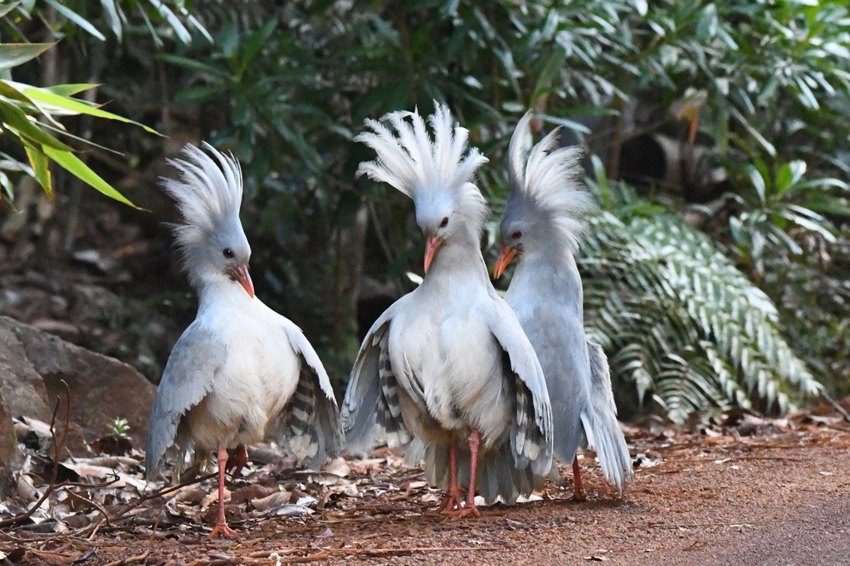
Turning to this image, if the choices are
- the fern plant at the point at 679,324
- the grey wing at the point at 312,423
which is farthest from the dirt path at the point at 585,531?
the fern plant at the point at 679,324

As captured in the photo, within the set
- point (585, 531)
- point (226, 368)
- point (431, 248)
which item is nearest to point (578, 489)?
point (585, 531)

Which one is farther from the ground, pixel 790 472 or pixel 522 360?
pixel 522 360

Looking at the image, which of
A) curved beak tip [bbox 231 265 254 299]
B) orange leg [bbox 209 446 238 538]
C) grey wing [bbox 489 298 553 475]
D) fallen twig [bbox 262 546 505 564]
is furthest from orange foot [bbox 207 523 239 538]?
grey wing [bbox 489 298 553 475]

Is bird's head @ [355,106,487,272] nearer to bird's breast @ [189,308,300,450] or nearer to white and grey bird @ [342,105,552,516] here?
white and grey bird @ [342,105,552,516]

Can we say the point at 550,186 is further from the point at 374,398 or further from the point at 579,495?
the point at 579,495

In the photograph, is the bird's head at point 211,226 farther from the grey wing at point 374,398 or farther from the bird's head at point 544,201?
the bird's head at point 544,201

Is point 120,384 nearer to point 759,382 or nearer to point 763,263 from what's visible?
point 759,382

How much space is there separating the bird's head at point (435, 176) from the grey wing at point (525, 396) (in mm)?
332

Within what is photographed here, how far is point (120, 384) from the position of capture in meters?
5.07

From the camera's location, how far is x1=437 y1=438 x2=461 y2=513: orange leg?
12.1 feet

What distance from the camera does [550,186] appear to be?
4.29 m

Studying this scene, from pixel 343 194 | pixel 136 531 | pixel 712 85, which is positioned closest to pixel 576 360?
pixel 136 531

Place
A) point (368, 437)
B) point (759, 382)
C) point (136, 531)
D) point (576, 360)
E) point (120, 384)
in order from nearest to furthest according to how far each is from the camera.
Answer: point (136, 531), point (368, 437), point (576, 360), point (120, 384), point (759, 382)

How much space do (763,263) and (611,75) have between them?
1.79 metres
